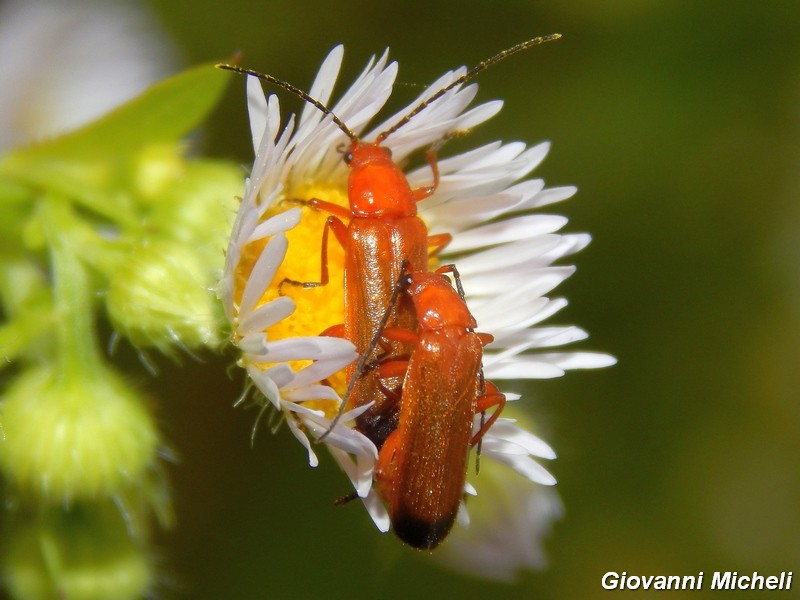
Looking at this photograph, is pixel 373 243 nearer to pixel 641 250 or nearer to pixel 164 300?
pixel 164 300

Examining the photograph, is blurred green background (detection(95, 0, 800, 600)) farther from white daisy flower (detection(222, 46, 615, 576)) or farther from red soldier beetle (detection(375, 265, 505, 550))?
red soldier beetle (detection(375, 265, 505, 550))

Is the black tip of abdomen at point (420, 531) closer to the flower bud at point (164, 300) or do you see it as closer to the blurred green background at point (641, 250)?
the flower bud at point (164, 300)

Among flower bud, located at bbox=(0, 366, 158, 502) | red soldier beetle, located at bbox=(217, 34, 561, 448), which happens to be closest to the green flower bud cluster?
flower bud, located at bbox=(0, 366, 158, 502)

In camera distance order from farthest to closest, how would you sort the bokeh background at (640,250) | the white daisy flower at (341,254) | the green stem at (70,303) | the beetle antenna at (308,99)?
the bokeh background at (640,250), the green stem at (70,303), the beetle antenna at (308,99), the white daisy flower at (341,254)

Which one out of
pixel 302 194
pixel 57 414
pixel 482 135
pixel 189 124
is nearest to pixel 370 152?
pixel 302 194

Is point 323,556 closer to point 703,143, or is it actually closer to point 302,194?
point 302,194

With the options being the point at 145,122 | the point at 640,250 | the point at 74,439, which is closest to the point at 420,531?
the point at 74,439

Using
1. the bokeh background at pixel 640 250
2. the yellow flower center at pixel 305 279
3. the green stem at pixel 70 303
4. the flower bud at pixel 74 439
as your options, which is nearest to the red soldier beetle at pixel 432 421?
the yellow flower center at pixel 305 279
